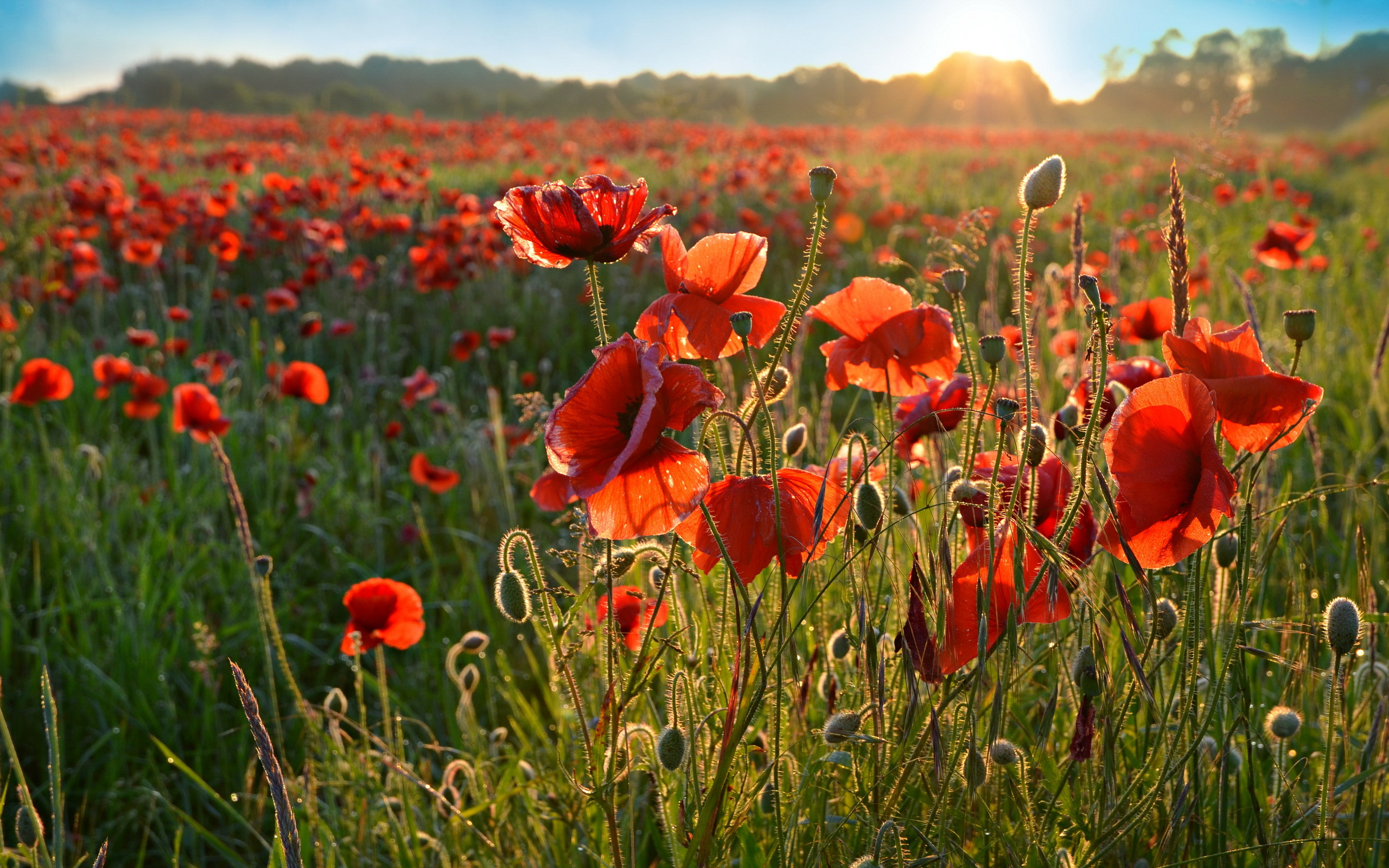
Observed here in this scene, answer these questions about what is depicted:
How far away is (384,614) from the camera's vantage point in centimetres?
160

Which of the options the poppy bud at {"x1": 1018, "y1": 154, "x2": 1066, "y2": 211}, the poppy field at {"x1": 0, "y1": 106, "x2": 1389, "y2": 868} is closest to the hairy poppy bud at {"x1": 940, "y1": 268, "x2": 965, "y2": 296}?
the poppy field at {"x1": 0, "y1": 106, "x2": 1389, "y2": 868}

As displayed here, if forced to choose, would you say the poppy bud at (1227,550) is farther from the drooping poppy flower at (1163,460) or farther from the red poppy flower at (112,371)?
the red poppy flower at (112,371)

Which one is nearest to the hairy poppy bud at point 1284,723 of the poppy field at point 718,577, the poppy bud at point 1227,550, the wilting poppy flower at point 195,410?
the poppy field at point 718,577

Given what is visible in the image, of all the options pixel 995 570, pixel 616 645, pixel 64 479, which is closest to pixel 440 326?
pixel 64 479

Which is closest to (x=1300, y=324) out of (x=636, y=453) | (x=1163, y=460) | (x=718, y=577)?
(x=1163, y=460)

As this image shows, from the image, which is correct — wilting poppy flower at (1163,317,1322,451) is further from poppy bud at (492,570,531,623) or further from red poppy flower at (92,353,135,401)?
red poppy flower at (92,353,135,401)

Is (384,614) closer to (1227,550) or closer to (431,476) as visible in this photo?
(431,476)

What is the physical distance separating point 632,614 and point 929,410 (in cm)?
51

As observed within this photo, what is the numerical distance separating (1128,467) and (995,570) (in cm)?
18

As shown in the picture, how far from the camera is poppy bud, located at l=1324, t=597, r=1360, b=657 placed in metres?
0.88

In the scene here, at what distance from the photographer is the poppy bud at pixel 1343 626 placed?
2.88ft

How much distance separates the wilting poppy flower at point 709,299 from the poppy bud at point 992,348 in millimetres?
215

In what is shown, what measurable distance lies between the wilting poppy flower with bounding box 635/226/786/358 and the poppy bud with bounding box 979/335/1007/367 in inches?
8.5

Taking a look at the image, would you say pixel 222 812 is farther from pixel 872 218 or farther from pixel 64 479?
pixel 872 218
